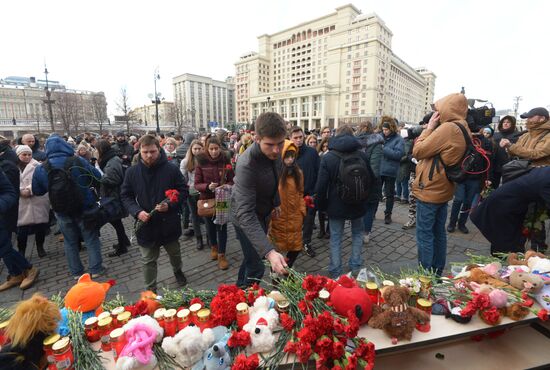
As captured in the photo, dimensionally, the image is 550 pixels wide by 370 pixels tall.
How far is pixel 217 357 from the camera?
121 centimetres

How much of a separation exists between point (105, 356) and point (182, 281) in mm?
2696

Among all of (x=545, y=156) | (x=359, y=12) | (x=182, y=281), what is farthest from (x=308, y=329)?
(x=359, y=12)

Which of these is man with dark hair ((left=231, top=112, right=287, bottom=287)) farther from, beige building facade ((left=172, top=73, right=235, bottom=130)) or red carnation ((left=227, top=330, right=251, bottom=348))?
beige building facade ((left=172, top=73, right=235, bottom=130))

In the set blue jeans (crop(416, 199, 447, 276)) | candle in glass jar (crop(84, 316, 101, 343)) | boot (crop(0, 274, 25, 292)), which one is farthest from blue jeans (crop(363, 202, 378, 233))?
→ boot (crop(0, 274, 25, 292))

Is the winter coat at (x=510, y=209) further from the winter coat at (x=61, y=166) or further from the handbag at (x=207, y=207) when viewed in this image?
the winter coat at (x=61, y=166)

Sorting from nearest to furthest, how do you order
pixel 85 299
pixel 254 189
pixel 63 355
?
pixel 63 355 → pixel 85 299 → pixel 254 189

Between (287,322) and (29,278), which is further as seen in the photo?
(29,278)

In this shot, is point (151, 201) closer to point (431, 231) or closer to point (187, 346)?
point (187, 346)

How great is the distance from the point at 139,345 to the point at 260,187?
61.3 inches

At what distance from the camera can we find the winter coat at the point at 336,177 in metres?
3.46

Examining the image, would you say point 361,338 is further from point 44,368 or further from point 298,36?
point 298,36

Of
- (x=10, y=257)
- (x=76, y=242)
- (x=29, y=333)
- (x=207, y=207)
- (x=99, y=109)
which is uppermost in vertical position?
(x=99, y=109)

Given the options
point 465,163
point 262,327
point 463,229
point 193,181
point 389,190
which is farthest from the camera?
point 389,190

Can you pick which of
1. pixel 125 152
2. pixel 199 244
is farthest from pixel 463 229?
pixel 125 152
